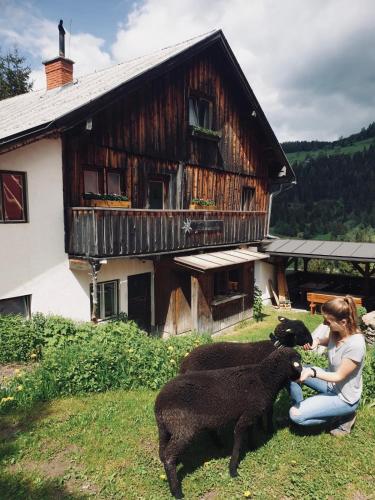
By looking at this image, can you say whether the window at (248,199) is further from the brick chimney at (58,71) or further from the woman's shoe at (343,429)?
the woman's shoe at (343,429)

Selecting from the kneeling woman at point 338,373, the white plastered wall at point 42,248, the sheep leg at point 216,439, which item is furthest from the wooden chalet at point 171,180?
the kneeling woman at point 338,373

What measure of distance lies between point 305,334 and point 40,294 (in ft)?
25.7

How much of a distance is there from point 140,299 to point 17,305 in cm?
452

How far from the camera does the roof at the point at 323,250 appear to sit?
1681 centimetres

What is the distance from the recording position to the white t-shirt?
4.45 m

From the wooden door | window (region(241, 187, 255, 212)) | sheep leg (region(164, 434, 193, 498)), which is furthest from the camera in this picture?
window (region(241, 187, 255, 212))

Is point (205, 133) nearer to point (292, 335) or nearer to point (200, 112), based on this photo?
point (200, 112)

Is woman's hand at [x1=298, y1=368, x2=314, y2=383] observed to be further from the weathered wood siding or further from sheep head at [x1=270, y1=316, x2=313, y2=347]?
the weathered wood siding

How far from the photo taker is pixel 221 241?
15.6m

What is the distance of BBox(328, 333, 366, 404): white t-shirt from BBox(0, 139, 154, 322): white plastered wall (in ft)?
27.2

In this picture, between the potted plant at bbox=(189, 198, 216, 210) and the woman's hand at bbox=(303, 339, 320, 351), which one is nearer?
the woman's hand at bbox=(303, 339, 320, 351)

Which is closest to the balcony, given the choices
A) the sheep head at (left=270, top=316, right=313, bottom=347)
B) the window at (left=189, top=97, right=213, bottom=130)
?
the window at (left=189, top=97, right=213, bottom=130)

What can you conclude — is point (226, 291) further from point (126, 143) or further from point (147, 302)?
point (126, 143)

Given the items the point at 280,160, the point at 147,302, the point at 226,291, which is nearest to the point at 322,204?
the point at 280,160
